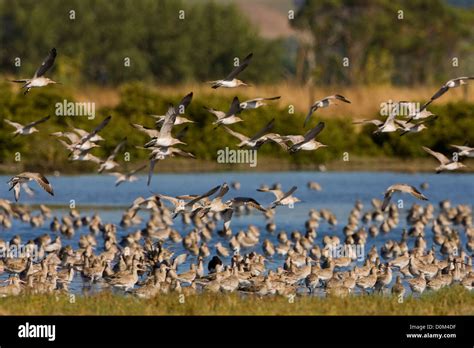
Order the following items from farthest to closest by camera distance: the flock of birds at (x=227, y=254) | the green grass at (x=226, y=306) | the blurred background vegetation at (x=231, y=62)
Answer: the blurred background vegetation at (x=231, y=62), the flock of birds at (x=227, y=254), the green grass at (x=226, y=306)

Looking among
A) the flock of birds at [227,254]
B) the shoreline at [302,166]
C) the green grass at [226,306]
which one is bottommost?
the green grass at [226,306]

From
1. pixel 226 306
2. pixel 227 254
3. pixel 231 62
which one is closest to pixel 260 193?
pixel 227 254

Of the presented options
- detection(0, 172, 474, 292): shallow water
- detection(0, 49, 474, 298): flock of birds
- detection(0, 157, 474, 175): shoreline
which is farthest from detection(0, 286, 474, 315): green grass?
detection(0, 157, 474, 175): shoreline

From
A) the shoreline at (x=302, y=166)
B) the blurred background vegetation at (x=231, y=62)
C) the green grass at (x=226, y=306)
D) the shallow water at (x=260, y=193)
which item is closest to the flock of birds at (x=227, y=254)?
the green grass at (x=226, y=306)

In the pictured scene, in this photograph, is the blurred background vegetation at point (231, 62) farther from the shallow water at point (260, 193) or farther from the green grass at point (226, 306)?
the green grass at point (226, 306)

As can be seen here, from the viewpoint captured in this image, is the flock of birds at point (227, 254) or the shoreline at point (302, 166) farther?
the shoreline at point (302, 166)

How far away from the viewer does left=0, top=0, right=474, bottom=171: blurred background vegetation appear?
5928cm

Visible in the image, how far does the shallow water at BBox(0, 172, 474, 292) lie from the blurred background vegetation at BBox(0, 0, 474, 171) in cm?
277

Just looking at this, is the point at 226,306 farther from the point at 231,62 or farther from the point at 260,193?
the point at 231,62

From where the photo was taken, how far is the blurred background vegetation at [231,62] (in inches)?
2334

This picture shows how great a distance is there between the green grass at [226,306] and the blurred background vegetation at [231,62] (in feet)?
108

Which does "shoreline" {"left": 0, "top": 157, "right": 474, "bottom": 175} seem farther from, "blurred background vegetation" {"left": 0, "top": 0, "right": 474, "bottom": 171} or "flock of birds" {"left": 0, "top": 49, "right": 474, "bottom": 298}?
"flock of birds" {"left": 0, "top": 49, "right": 474, "bottom": 298}

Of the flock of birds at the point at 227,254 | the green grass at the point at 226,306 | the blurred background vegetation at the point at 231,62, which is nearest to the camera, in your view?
the green grass at the point at 226,306

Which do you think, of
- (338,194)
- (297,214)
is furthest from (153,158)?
(338,194)
